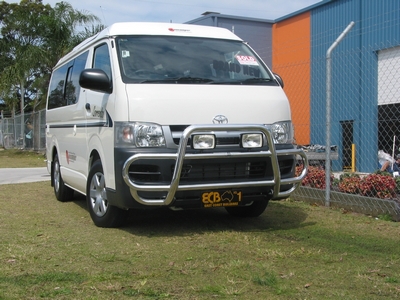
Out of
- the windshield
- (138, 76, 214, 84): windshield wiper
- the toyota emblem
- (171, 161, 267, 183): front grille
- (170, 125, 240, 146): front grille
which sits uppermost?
the windshield

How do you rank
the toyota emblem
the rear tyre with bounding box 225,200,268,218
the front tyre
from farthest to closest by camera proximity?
the rear tyre with bounding box 225,200,268,218, the front tyre, the toyota emblem

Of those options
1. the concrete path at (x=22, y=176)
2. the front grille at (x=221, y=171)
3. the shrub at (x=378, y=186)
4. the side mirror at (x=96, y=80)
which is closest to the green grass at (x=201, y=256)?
the shrub at (x=378, y=186)

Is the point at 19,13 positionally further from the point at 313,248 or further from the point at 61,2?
the point at 313,248

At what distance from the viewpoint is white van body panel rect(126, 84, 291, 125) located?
5562 millimetres

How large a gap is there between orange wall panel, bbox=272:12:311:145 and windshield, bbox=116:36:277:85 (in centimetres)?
440

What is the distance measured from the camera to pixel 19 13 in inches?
1049

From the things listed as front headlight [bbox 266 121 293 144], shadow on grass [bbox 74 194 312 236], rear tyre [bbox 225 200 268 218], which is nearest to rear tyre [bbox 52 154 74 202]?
shadow on grass [bbox 74 194 312 236]

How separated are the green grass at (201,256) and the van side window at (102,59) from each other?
1818mm

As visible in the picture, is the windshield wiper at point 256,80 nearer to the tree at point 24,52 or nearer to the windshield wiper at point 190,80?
the windshield wiper at point 190,80

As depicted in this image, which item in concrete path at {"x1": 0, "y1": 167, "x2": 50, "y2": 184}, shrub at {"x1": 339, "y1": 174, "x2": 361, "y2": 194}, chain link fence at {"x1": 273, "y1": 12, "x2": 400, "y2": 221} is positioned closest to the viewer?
chain link fence at {"x1": 273, "y1": 12, "x2": 400, "y2": 221}

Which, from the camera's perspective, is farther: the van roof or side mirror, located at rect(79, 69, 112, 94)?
the van roof

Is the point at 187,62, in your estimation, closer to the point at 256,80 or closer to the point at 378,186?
the point at 256,80

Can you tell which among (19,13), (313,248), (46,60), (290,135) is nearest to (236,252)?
(313,248)

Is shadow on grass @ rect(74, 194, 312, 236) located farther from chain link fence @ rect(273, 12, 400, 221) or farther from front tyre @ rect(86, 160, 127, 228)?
chain link fence @ rect(273, 12, 400, 221)
